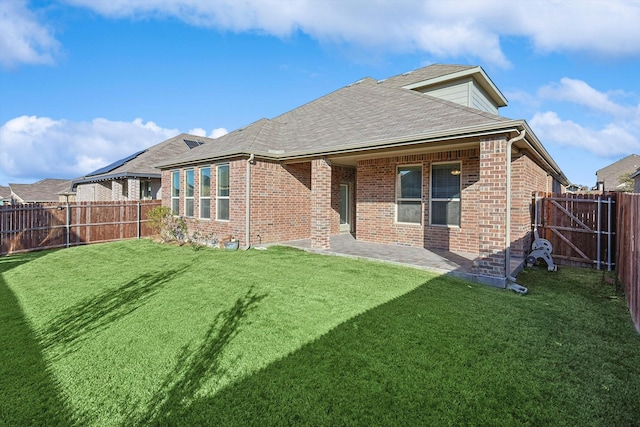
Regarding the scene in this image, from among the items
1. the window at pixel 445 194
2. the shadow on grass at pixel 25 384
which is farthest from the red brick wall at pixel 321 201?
the shadow on grass at pixel 25 384

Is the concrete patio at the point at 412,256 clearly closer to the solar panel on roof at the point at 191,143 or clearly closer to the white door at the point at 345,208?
the white door at the point at 345,208

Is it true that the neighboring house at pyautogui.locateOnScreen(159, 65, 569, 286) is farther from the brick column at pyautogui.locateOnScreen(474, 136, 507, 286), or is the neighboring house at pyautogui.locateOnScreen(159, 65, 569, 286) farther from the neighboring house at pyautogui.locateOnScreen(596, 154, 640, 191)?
the neighboring house at pyautogui.locateOnScreen(596, 154, 640, 191)

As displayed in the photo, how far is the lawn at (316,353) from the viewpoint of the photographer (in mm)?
2672

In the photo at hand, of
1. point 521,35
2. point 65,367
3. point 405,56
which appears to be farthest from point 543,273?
point 405,56

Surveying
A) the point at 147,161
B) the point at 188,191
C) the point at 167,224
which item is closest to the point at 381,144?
the point at 188,191

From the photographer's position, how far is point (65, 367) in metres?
3.40

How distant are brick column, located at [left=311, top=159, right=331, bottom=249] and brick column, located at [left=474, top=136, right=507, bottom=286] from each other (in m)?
4.45

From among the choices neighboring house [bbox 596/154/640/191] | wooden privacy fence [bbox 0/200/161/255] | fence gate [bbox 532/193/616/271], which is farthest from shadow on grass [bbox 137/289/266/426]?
neighboring house [bbox 596/154/640/191]

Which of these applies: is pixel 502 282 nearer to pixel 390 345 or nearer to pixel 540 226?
pixel 390 345

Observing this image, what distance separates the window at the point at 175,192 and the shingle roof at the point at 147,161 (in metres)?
2.98

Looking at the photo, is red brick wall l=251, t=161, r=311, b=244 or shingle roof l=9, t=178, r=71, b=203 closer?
red brick wall l=251, t=161, r=311, b=244

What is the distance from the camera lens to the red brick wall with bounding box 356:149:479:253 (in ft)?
29.4

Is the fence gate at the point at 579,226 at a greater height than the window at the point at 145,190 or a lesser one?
lesser

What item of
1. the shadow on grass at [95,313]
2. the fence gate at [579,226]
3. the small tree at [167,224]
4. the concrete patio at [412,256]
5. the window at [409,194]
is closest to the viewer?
the shadow on grass at [95,313]
